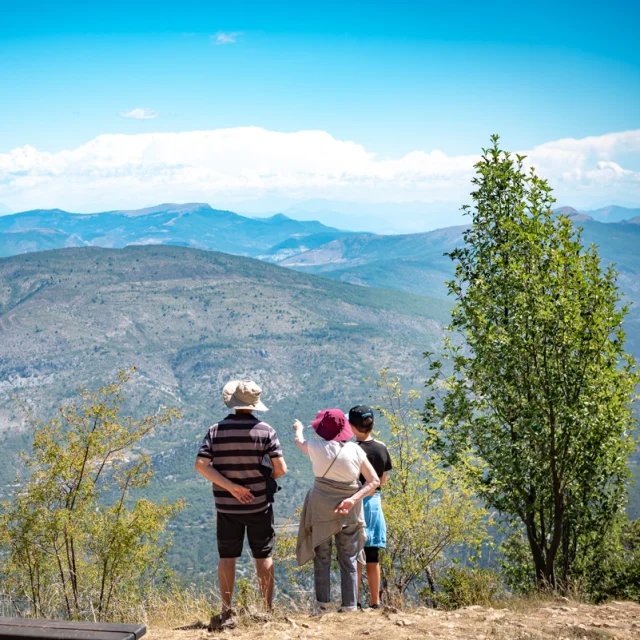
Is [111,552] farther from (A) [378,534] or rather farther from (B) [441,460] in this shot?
(A) [378,534]

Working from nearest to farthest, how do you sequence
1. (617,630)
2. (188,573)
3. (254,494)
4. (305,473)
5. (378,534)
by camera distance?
1. (617,630)
2. (254,494)
3. (378,534)
4. (188,573)
5. (305,473)

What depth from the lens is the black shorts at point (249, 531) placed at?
261 inches

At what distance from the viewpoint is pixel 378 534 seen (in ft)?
23.6

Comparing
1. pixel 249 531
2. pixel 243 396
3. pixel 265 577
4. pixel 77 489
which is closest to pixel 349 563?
pixel 265 577

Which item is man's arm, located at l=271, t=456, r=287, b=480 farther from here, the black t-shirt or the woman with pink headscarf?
the black t-shirt

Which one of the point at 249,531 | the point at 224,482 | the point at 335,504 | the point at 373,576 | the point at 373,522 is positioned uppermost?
the point at 224,482

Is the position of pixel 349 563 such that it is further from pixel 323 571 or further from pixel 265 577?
pixel 265 577

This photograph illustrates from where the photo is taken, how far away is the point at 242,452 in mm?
6566

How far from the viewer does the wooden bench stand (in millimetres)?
4750

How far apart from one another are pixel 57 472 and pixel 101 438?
3.70 feet

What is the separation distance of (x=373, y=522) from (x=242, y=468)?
Answer: 166 centimetres

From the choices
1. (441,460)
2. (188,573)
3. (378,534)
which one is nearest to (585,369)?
(441,460)

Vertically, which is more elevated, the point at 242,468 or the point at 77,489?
the point at 242,468

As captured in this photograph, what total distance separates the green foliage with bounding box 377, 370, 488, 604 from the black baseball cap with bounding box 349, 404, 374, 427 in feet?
10.6
